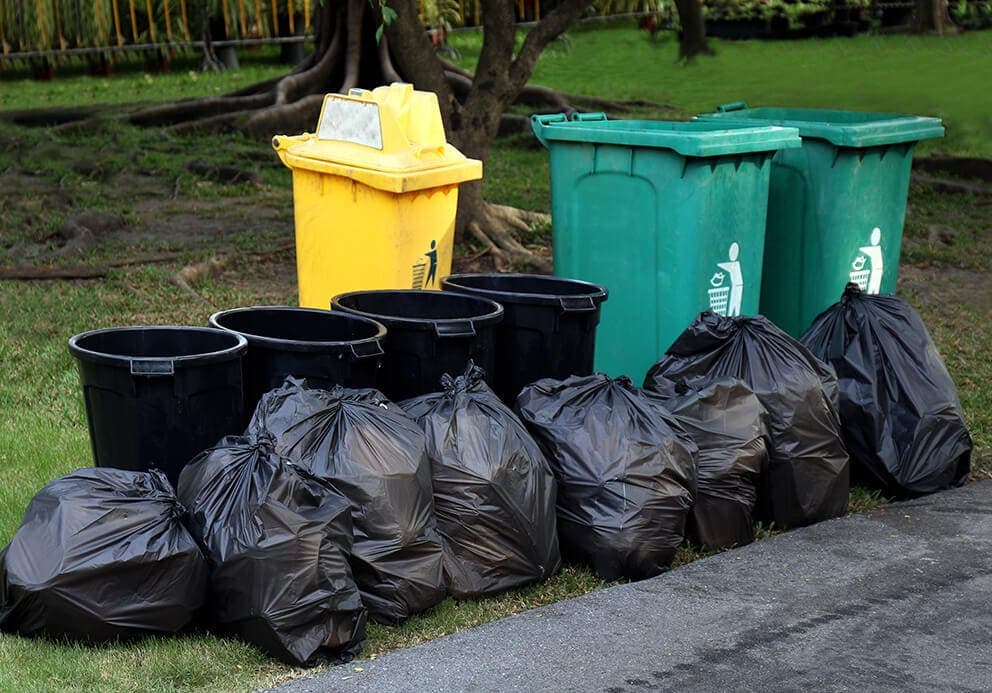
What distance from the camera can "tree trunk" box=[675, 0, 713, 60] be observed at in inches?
375

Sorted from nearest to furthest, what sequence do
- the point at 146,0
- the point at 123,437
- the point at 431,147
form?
the point at 123,437 < the point at 431,147 < the point at 146,0

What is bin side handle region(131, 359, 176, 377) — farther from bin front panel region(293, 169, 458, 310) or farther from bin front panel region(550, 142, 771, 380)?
bin front panel region(550, 142, 771, 380)

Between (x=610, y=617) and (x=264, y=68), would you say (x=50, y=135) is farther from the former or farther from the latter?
(x=610, y=617)

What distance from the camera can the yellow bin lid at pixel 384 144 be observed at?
5.04m

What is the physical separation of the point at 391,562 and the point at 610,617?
672mm

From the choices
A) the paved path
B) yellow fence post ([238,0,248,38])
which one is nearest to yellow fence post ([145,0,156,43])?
yellow fence post ([238,0,248,38])

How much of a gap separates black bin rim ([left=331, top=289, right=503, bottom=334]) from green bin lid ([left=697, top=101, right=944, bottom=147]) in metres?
1.84

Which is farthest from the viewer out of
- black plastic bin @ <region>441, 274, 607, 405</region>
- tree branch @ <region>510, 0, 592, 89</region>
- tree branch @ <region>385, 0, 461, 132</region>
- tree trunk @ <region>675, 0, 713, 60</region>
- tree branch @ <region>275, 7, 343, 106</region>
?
→ tree branch @ <region>275, 7, 343, 106</region>

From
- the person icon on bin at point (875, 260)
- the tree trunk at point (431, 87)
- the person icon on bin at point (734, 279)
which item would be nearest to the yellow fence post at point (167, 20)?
the tree trunk at point (431, 87)

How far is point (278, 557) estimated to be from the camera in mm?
3283

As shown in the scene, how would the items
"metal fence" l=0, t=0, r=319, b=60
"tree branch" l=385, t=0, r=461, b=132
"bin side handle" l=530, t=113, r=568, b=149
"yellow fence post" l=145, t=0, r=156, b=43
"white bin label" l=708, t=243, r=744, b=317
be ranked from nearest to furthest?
"white bin label" l=708, t=243, r=744, b=317 < "bin side handle" l=530, t=113, r=568, b=149 < "tree branch" l=385, t=0, r=461, b=132 < "metal fence" l=0, t=0, r=319, b=60 < "yellow fence post" l=145, t=0, r=156, b=43

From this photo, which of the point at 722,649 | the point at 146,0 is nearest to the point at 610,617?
the point at 722,649

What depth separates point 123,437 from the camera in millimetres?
3801

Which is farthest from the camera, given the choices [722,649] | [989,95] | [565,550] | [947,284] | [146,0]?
[146,0]
